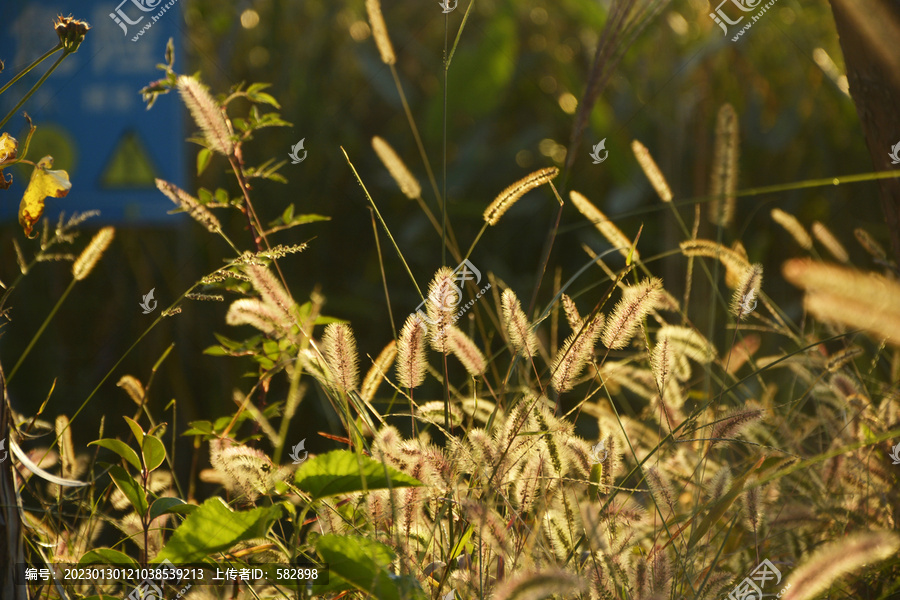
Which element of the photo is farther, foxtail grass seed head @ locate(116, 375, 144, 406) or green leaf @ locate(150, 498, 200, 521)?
foxtail grass seed head @ locate(116, 375, 144, 406)

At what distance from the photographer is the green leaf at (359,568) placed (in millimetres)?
423

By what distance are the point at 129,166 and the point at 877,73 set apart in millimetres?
1072

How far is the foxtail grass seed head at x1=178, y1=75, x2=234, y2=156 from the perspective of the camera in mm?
562

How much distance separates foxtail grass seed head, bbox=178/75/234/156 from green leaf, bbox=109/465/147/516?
10.0 inches

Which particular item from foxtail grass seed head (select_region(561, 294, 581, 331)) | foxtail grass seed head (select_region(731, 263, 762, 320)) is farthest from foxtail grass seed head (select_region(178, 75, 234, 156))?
foxtail grass seed head (select_region(731, 263, 762, 320))

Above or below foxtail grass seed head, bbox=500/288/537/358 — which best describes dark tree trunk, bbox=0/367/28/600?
below

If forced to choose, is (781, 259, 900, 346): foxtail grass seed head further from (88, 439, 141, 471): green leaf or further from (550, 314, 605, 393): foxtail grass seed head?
(88, 439, 141, 471): green leaf

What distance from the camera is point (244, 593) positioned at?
547 mm

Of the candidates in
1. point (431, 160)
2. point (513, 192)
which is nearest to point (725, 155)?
point (513, 192)

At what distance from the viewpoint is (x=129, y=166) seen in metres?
1.21

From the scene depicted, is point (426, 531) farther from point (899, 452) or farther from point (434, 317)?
point (899, 452)

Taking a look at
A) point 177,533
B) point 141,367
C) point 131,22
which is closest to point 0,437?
point 177,533

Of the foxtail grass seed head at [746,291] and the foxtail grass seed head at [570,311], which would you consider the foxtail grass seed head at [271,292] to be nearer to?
the foxtail grass seed head at [570,311]

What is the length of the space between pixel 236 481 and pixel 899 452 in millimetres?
566
